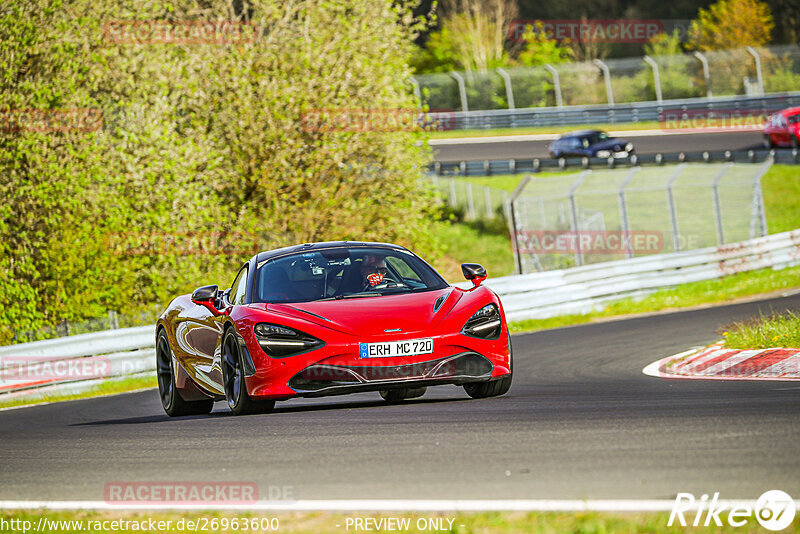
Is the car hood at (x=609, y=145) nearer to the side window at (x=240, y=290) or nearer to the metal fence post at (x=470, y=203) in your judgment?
the metal fence post at (x=470, y=203)

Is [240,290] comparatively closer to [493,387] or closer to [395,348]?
[395,348]

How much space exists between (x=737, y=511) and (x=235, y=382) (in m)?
5.19

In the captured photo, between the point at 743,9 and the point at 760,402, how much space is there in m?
65.7

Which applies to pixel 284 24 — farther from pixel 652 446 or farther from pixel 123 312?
pixel 652 446

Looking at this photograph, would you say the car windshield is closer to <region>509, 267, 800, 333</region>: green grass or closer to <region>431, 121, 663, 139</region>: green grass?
<region>509, 267, 800, 333</region>: green grass

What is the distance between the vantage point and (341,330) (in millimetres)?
8703

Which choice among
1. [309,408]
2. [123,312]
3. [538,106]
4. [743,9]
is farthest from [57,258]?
[743,9]

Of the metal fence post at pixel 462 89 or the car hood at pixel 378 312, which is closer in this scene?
the car hood at pixel 378 312
